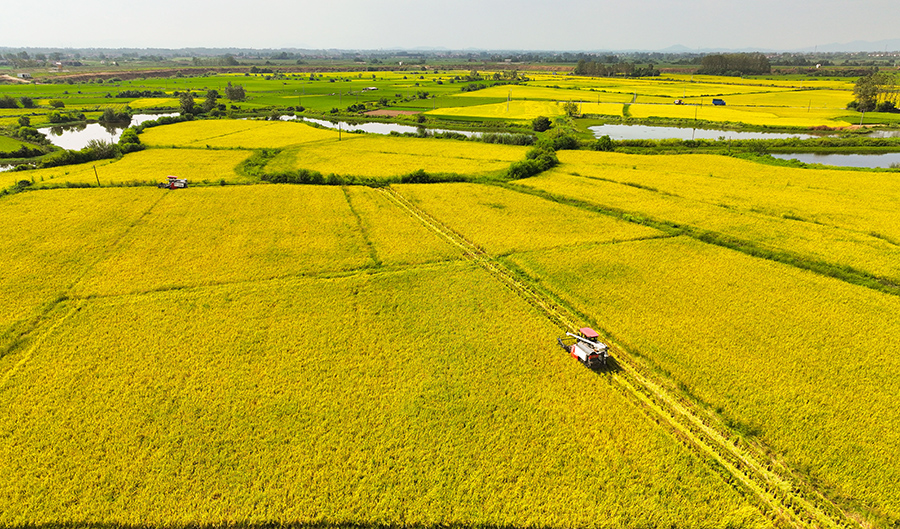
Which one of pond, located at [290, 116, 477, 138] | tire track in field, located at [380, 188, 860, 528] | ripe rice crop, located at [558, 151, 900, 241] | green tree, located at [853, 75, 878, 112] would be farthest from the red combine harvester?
green tree, located at [853, 75, 878, 112]

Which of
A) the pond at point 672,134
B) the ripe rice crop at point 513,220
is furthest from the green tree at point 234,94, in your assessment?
the ripe rice crop at point 513,220

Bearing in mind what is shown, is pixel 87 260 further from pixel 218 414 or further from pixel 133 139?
pixel 133 139

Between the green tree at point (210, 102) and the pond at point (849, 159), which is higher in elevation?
the green tree at point (210, 102)

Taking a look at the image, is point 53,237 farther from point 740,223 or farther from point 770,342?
point 740,223

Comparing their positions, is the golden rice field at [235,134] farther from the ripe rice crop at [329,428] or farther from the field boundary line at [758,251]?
the ripe rice crop at [329,428]

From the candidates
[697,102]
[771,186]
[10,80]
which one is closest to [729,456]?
[771,186]

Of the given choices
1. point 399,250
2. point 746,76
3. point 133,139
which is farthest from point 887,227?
point 746,76
